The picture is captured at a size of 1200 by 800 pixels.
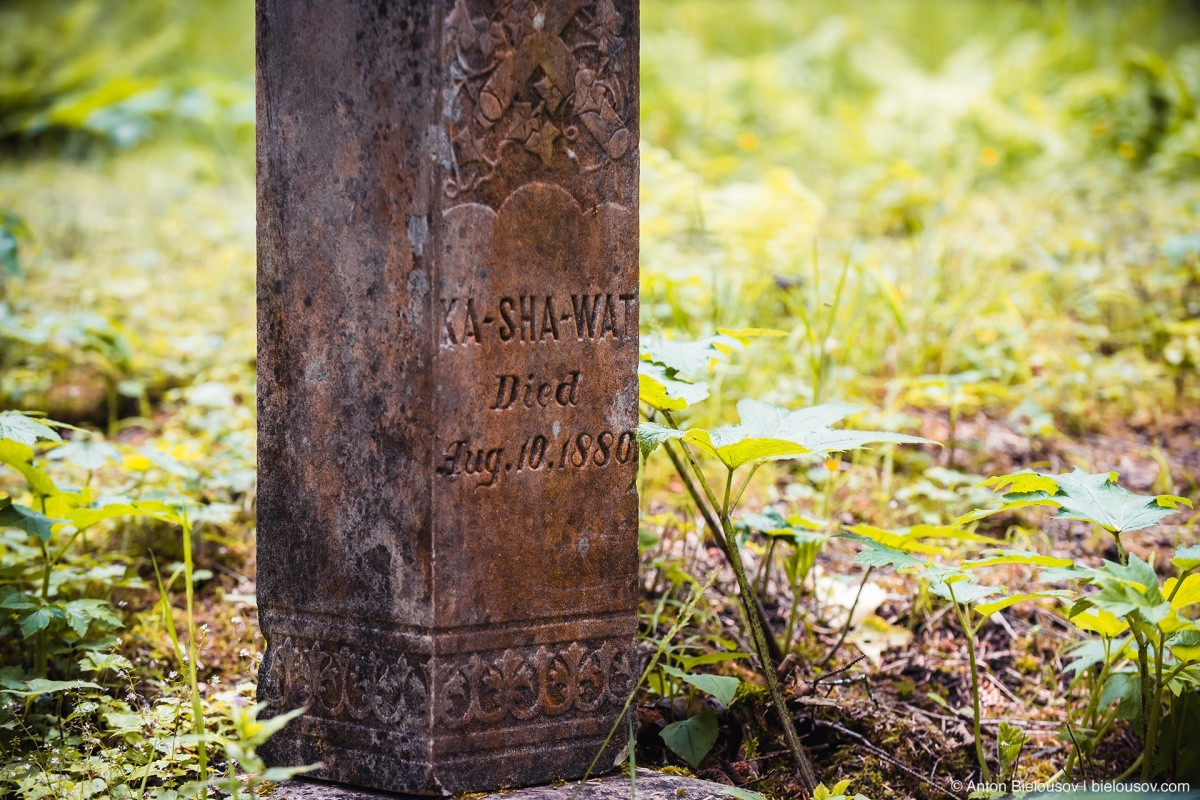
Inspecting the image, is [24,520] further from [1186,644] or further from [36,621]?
[1186,644]

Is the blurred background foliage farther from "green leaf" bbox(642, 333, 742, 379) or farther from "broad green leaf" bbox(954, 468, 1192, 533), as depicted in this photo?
"broad green leaf" bbox(954, 468, 1192, 533)

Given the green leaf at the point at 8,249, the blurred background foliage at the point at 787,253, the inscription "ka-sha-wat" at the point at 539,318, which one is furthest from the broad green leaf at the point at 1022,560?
the green leaf at the point at 8,249

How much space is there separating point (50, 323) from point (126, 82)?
6.94 meters

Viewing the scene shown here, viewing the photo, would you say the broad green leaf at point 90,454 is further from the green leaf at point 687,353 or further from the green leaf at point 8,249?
the green leaf at point 687,353

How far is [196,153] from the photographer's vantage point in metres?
9.14

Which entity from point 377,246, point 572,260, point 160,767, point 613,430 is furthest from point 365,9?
point 160,767

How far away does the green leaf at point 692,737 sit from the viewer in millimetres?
2322

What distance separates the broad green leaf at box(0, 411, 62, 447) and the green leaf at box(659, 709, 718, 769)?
1.60m

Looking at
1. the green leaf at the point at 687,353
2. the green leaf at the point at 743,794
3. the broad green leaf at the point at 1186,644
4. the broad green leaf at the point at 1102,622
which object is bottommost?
the green leaf at the point at 743,794

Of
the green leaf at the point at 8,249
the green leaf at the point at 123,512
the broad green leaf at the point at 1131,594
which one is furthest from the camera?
the green leaf at the point at 8,249

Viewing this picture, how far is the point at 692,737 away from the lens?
92.7 inches

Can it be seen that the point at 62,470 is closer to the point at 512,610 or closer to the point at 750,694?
the point at 512,610

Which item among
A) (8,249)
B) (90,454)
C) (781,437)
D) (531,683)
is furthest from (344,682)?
(8,249)

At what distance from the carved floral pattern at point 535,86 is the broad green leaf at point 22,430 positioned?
117cm
